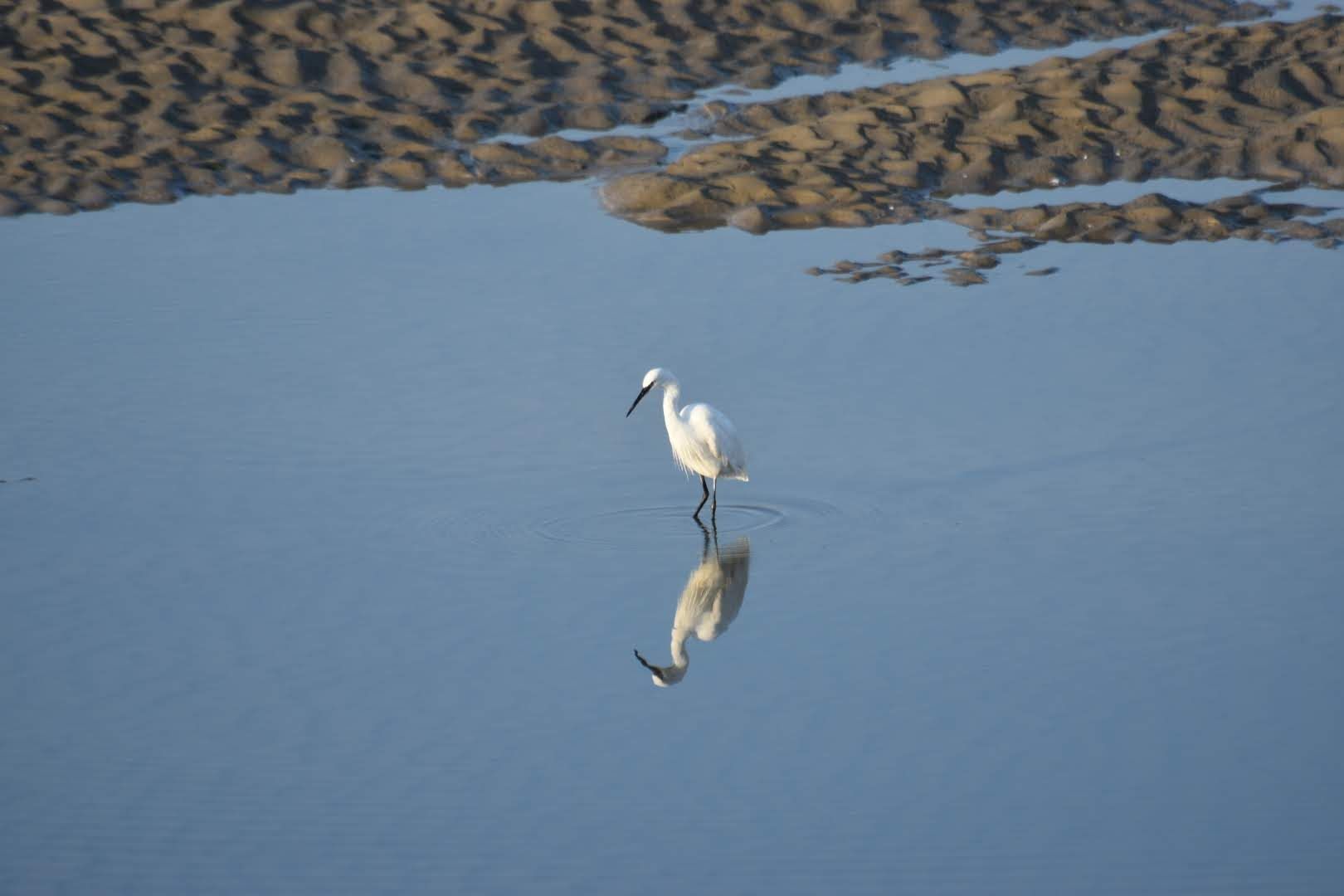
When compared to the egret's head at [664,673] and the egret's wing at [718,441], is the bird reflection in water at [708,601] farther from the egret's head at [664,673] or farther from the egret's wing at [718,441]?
the egret's wing at [718,441]

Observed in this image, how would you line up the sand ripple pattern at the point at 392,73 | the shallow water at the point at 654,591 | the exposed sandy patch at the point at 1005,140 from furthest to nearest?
the sand ripple pattern at the point at 392,73 < the exposed sandy patch at the point at 1005,140 < the shallow water at the point at 654,591

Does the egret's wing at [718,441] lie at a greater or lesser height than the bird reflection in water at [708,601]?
greater

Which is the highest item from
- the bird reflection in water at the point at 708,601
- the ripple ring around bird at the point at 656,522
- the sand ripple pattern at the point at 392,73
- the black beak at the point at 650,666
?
the black beak at the point at 650,666

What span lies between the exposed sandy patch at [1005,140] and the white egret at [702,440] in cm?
373

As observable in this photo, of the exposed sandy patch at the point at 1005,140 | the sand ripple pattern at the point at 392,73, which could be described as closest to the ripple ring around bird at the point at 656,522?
the exposed sandy patch at the point at 1005,140

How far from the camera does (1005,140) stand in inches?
512

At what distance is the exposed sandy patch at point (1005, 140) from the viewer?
12562 millimetres

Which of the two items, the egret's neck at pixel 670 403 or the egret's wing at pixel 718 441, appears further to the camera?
the egret's neck at pixel 670 403

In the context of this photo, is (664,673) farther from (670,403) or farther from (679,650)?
(670,403)

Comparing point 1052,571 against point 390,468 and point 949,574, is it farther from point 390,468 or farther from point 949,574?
point 390,468

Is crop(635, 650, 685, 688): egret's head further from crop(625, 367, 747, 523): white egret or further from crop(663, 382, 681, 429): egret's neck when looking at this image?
crop(663, 382, 681, 429): egret's neck

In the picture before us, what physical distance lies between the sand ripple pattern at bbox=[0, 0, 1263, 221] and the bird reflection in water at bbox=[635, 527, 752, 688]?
5000mm

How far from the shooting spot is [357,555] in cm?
792

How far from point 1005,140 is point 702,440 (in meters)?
5.58
